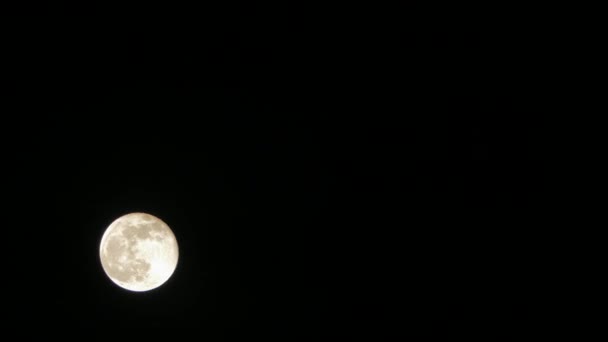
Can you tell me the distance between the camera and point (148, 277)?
18.7 feet

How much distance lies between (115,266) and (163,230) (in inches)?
25.9

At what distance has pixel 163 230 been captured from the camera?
6066mm

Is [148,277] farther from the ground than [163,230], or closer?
closer

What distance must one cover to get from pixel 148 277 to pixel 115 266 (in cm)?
39

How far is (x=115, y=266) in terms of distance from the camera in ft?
18.8

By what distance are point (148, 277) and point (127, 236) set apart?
0.51 meters

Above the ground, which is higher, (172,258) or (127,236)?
(127,236)

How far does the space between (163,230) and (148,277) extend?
598mm

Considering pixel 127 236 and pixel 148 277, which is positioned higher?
pixel 127 236

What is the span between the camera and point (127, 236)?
5773 millimetres

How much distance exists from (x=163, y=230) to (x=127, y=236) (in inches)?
17.1
